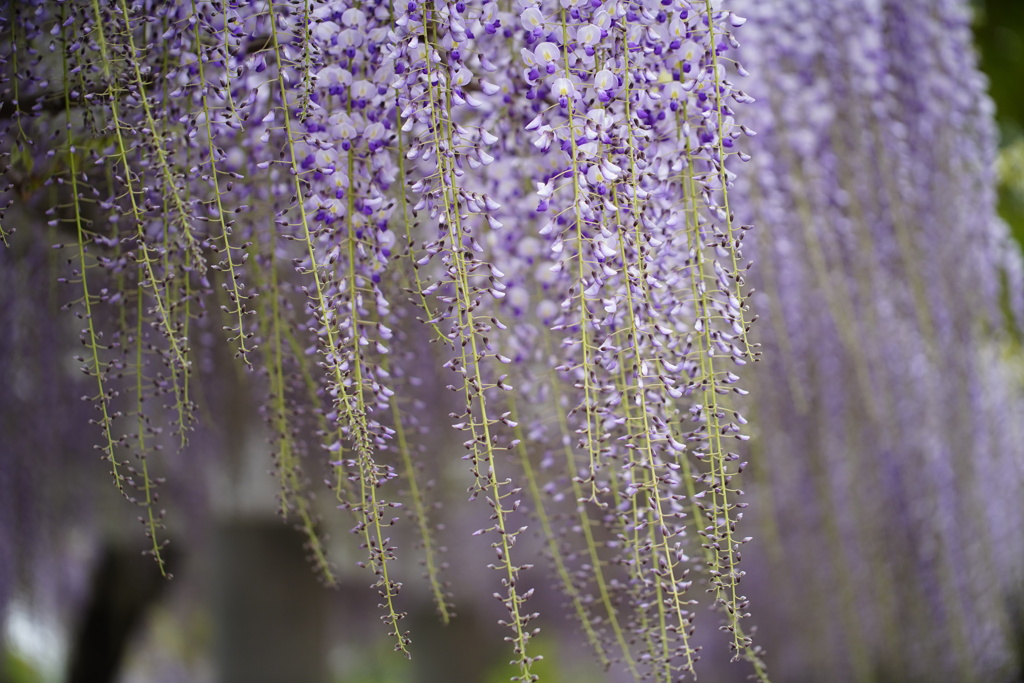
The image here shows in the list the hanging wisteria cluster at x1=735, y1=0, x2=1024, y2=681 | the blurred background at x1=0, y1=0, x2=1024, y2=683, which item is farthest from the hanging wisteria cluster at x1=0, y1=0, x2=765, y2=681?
the blurred background at x1=0, y1=0, x2=1024, y2=683

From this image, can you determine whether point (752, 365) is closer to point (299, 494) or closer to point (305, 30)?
point (299, 494)

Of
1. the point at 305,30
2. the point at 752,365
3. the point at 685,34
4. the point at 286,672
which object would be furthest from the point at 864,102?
the point at 286,672

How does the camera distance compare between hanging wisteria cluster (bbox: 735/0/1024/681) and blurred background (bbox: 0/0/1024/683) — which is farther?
blurred background (bbox: 0/0/1024/683)

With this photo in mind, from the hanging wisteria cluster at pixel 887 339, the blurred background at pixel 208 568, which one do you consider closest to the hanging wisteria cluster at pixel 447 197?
the hanging wisteria cluster at pixel 887 339

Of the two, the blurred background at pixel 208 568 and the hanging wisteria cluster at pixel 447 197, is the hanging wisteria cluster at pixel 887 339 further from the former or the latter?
the hanging wisteria cluster at pixel 447 197

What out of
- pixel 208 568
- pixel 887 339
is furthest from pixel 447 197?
pixel 208 568

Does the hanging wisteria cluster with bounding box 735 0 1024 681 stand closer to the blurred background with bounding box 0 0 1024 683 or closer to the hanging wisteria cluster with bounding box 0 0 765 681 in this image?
the blurred background with bounding box 0 0 1024 683

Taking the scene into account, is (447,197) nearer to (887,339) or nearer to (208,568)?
(887,339)

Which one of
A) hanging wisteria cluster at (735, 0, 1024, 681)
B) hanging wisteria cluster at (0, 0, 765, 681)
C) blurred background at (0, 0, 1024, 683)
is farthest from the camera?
blurred background at (0, 0, 1024, 683)
